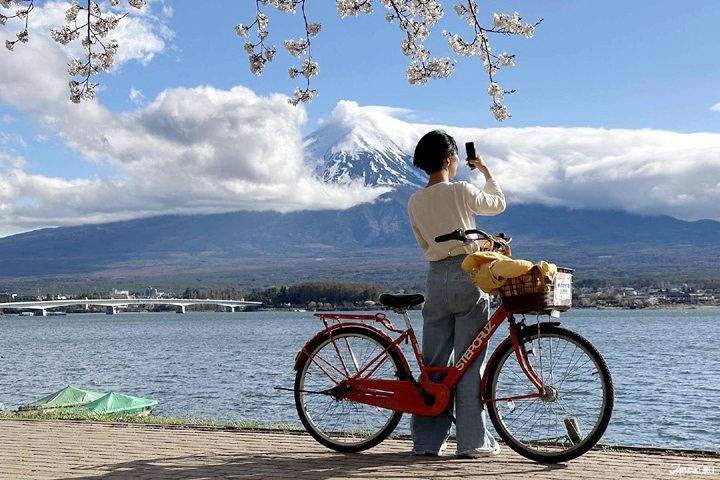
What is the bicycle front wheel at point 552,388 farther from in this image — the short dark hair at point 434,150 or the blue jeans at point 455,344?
the short dark hair at point 434,150

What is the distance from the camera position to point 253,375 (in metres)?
36.7

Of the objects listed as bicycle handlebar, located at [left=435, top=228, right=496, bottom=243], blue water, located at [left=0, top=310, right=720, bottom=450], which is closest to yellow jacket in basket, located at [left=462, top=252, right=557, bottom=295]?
bicycle handlebar, located at [left=435, top=228, right=496, bottom=243]

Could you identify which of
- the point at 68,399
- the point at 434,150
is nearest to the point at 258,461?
the point at 434,150

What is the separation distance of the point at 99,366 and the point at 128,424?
39.8 metres

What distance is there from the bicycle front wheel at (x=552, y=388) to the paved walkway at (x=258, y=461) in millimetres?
129

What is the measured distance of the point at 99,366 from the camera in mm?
45062

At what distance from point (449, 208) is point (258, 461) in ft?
6.55

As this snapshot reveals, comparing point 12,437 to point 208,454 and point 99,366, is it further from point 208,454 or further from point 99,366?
point 99,366

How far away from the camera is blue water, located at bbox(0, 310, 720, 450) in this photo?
22.3 meters

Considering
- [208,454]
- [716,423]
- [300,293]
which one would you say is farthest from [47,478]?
[300,293]

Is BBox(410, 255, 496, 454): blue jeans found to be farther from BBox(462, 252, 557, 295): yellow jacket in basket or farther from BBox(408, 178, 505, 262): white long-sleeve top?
BBox(462, 252, 557, 295): yellow jacket in basket

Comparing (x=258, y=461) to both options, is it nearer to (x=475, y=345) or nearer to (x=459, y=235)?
(x=475, y=345)

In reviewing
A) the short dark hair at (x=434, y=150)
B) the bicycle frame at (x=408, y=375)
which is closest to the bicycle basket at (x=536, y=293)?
the bicycle frame at (x=408, y=375)

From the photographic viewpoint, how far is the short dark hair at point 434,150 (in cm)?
554
